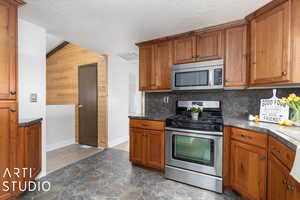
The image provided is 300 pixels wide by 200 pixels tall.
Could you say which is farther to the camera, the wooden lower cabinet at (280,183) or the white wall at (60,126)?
the white wall at (60,126)

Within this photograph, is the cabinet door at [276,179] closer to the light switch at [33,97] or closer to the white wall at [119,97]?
the white wall at [119,97]

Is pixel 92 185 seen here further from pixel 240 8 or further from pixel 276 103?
pixel 240 8

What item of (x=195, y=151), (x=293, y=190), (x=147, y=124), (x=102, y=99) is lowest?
(x=195, y=151)

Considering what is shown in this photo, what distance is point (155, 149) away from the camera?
245 centimetres

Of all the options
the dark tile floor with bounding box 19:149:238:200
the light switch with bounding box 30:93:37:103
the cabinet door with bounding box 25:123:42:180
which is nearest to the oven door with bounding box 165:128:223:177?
the dark tile floor with bounding box 19:149:238:200

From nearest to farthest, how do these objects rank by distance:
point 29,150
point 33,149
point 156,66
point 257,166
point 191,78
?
1. point 257,166
2. point 29,150
3. point 33,149
4. point 191,78
5. point 156,66

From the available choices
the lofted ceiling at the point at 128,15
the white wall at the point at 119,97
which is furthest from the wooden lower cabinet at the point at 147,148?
the lofted ceiling at the point at 128,15

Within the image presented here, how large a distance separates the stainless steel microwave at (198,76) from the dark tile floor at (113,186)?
1.49 meters

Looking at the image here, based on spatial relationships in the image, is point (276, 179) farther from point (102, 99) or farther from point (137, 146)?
point (102, 99)

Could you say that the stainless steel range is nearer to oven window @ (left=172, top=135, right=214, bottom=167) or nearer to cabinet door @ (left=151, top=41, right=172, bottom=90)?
oven window @ (left=172, top=135, right=214, bottom=167)

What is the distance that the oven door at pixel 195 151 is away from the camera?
196cm

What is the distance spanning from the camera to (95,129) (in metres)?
3.85

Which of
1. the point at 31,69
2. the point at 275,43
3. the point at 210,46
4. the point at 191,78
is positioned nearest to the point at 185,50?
the point at 210,46

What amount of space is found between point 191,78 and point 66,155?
9.99ft
